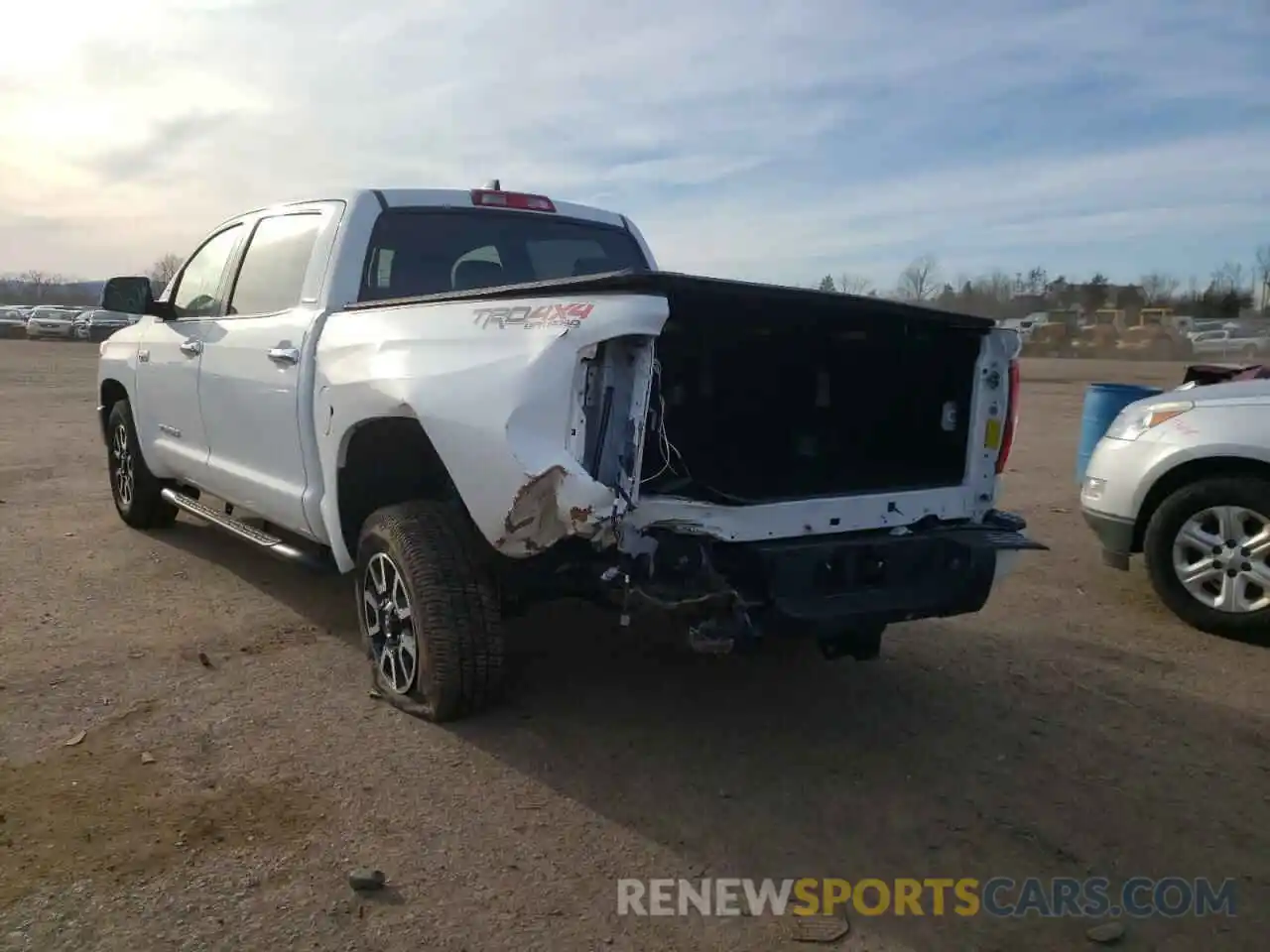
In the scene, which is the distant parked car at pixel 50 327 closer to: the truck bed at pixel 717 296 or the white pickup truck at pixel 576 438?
the white pickup truck at pixel 576 438

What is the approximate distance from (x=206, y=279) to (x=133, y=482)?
1.69 m

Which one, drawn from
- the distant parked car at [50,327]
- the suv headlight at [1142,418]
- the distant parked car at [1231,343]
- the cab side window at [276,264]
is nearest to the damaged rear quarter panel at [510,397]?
the cab side window at [276,264]

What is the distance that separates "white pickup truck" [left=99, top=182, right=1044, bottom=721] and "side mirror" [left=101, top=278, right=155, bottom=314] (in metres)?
1.17

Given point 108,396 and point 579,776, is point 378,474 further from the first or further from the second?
point 108,396

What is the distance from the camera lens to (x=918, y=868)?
3.06 m

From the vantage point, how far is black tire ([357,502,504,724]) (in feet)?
12.3

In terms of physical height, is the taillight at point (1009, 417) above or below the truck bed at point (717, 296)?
below

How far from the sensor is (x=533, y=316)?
10.6ft

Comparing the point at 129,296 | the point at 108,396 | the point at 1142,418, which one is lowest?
the point at 108,396

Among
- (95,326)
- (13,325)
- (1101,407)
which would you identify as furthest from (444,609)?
(13,325)

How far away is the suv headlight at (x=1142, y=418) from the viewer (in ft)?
18.6

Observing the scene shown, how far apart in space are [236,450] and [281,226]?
1100 millimetres

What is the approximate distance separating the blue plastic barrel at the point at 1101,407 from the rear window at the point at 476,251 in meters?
4.83

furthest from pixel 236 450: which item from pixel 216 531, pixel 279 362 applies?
pixel 216 531
